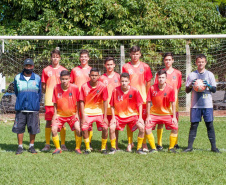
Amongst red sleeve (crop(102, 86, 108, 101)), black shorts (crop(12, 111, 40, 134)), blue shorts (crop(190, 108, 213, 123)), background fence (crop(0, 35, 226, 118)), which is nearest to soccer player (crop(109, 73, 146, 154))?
red sleeve (crop(102, 86, 108, 101))

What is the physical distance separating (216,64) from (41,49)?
637cm

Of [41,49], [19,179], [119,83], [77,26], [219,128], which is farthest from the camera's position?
[77,26]

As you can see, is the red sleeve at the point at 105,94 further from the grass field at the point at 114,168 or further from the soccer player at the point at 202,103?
the soccer player at the point at 202,103

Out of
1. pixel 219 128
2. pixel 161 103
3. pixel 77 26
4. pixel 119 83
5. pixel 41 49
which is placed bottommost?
pixel 219 128

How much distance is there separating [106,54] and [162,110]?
219 inches

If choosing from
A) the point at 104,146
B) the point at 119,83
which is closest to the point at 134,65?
the point at 119,83

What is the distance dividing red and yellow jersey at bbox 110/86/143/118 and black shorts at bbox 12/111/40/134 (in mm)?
1445

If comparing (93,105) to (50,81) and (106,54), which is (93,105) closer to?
(50,81)

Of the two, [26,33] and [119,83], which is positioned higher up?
[26,33]

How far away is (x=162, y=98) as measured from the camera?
217 inches

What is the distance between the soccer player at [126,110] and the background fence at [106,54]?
168 inches

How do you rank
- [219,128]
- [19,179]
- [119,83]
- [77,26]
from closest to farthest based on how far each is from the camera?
[19,179] < [119,83] < [219,128] < [77,26]

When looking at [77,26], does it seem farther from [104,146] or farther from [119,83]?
[104,146]

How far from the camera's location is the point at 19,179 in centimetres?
402
